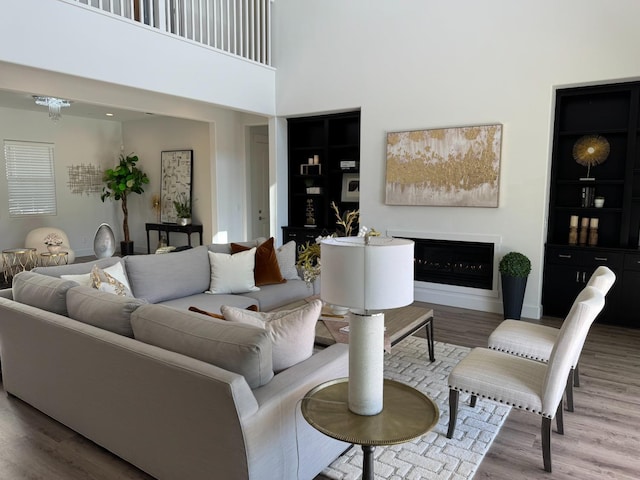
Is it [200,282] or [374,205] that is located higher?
[374,205]

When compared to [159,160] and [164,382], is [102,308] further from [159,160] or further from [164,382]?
[159,160]

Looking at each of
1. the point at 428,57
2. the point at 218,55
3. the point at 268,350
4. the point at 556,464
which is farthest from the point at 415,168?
the point at 268,350

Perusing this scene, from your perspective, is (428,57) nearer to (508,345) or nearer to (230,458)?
(508,345)

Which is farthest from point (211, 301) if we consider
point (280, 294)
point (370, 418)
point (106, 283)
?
point (370, 418)

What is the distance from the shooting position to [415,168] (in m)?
5.61

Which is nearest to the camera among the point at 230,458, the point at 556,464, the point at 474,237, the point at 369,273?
the point at 369,273

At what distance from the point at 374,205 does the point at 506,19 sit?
8.64 feet

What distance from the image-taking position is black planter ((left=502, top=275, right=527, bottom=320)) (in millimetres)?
4820

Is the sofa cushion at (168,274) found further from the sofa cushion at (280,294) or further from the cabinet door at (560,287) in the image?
the cabinet door at (560,287)

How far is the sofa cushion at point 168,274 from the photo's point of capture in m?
3.70

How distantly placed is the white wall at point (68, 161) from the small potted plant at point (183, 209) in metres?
2.33

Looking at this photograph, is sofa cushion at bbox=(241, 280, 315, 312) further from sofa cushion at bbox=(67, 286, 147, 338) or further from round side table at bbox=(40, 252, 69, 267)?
round side table at bbox=(40, 252, 69, 267)

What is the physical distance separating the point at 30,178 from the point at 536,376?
29.9 ft

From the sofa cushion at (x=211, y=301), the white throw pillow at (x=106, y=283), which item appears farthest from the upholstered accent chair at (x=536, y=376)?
the white throw pillow at (x=106, y=283)
